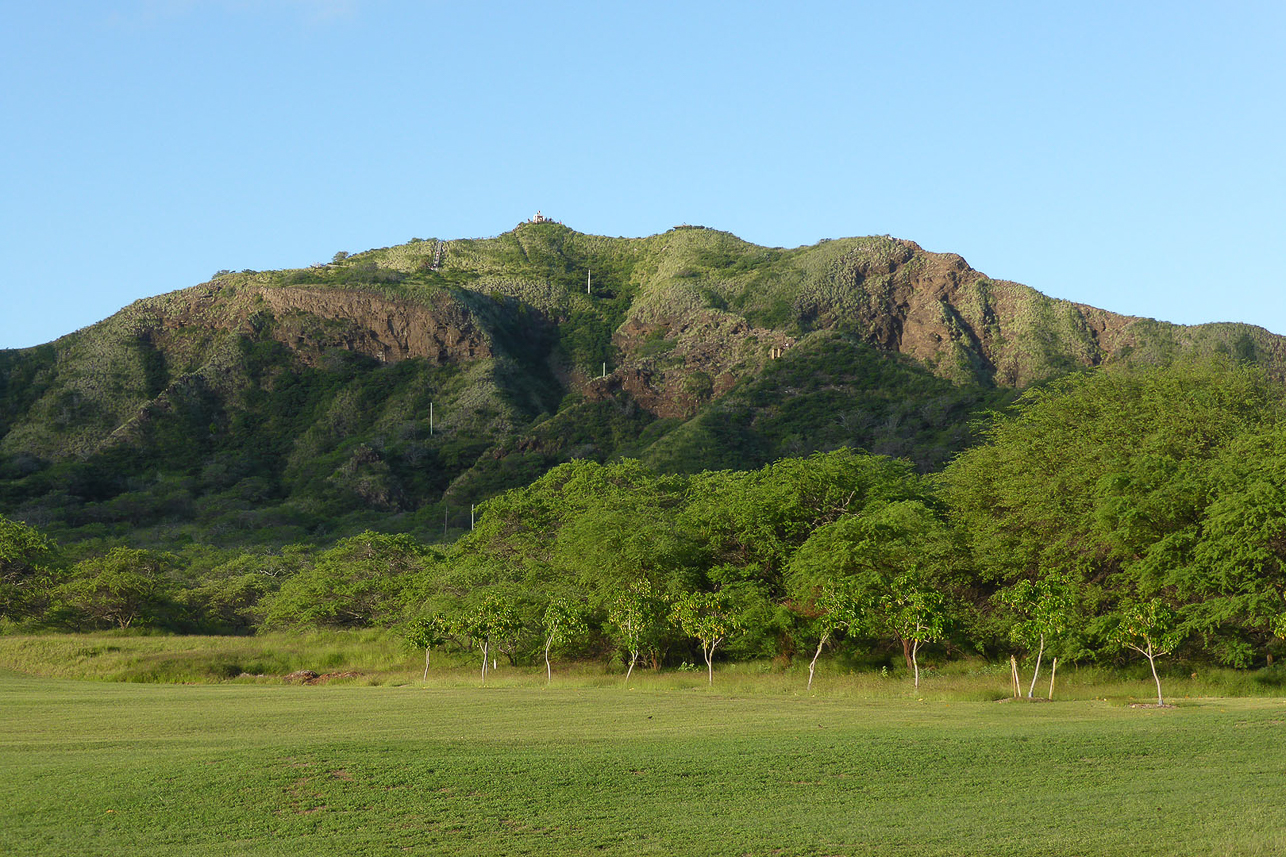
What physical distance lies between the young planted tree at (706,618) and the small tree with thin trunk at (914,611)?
18.6ft

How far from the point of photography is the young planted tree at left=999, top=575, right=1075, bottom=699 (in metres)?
31.2

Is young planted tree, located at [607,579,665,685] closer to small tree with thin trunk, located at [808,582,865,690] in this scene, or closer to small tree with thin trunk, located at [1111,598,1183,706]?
small tree with thin trunk, located at [808,582,865,690]

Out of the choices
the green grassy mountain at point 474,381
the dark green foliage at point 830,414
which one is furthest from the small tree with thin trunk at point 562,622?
the green grassy mountain at point 474,381

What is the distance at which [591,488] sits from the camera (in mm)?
62750

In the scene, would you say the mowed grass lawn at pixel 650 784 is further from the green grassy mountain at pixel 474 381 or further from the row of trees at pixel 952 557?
the green grassy mountain at pixel 474 381

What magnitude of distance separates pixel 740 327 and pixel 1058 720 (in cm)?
13560

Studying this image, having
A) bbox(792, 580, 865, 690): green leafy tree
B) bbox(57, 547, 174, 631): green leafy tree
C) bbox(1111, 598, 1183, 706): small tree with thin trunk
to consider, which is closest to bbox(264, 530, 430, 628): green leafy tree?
bbox(57, 547, 174, 631): green leafy tree

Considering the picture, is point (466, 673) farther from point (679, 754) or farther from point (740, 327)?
point (740, 327)

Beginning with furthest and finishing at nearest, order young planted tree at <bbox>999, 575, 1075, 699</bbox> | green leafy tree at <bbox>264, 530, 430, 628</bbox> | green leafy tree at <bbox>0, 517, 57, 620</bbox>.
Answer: green leafy tree at <bbox>0, 517, 57, 620</bbox>, green leafy tree at <bbox>264, 530, 430, 628</bbox>, young planted tree at <bbox>999, 575, 1075, 699</bbox>

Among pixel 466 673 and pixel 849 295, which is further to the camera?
pixel 849 295

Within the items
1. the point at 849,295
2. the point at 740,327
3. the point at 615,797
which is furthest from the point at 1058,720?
the point at 849,295

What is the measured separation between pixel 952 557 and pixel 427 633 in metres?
20.2

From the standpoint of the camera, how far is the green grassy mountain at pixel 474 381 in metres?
121

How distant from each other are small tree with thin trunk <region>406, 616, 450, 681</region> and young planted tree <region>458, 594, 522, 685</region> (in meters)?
1.29
